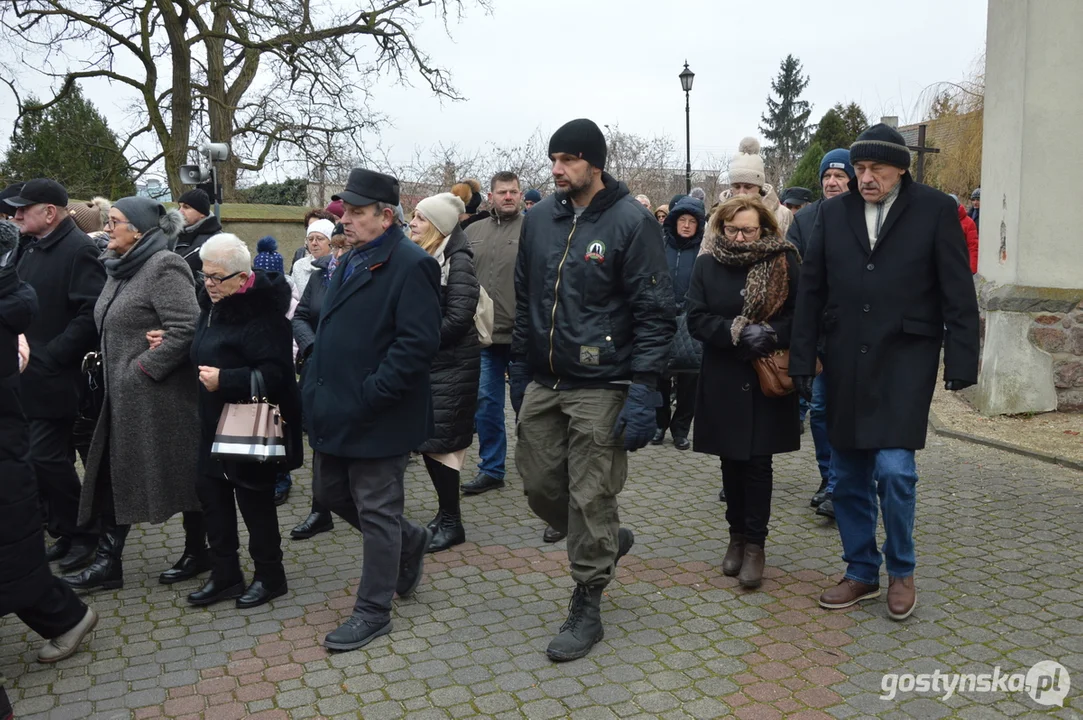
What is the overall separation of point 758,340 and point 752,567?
3.64 feet

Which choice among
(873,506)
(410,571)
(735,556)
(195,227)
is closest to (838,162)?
(873,506)

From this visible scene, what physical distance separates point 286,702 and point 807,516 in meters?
3.39

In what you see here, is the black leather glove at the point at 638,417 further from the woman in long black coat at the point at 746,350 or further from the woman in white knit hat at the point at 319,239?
the woman in white knit hat at the point at 319,239

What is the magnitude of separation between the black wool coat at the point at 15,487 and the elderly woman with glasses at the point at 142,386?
92 cm

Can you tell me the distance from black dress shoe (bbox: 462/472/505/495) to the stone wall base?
4.43 metres

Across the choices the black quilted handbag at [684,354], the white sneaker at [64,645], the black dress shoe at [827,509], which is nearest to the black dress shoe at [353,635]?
the white sneaker at [64,645]

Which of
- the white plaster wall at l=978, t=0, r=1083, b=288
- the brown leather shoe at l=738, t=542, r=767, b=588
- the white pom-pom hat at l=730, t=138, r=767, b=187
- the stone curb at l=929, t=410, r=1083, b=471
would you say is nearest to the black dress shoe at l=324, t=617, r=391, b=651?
the brown leather shoe at l=738, t=542, r=767, b=588

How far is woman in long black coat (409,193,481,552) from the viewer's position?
553cm

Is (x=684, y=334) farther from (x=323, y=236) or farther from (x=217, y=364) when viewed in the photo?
(x=217, y=364)

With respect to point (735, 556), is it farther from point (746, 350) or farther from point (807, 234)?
point (807, 234)

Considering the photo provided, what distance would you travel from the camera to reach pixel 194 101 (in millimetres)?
21141

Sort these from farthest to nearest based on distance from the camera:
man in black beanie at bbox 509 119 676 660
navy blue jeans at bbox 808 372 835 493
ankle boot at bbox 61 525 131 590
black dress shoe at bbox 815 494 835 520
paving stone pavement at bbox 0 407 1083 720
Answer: navy blue jeans at bbox 808 372 835 493, black dress shoe at bbox 815 494 835 520, ankle boot at bbox 61 525 131 590, man in black beanie at bbox 509 119 676 660, paving stone pavement at bbox 0 407 1083 720

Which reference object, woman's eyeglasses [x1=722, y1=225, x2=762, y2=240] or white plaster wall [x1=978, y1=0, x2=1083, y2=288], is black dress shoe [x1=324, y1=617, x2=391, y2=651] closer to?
woman's eyeglasses [x1=722, y1=225, x2=762, y2=240]

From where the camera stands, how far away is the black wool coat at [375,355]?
4.19m
